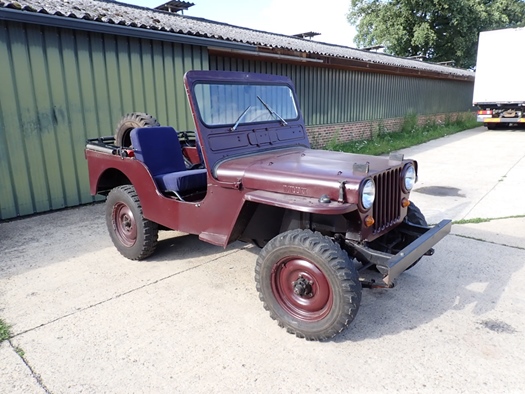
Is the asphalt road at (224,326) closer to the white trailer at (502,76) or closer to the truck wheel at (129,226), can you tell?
the truck wheel at (129,226)

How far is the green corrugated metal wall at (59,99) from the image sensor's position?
17.0 ft

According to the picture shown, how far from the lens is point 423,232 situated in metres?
3.21

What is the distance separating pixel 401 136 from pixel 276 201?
498 inches

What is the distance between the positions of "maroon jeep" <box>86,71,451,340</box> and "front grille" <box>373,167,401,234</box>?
0.04ft

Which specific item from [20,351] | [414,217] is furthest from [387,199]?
[20,351]

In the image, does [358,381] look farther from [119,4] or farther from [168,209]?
[119,4]

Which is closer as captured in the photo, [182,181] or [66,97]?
[182,181]

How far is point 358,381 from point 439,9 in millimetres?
26959

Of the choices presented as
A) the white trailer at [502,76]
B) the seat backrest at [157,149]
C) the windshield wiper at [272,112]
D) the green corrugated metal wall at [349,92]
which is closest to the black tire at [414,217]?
the windshield wiper at [272,112]

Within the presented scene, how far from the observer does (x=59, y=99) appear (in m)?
5.55

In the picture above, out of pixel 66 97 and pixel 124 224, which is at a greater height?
pixel 66 97

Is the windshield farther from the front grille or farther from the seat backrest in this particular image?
the front grille

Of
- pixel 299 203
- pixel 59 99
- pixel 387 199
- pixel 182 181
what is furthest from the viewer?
pixel 59 99

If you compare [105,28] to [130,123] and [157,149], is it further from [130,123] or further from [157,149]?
[157,149]
